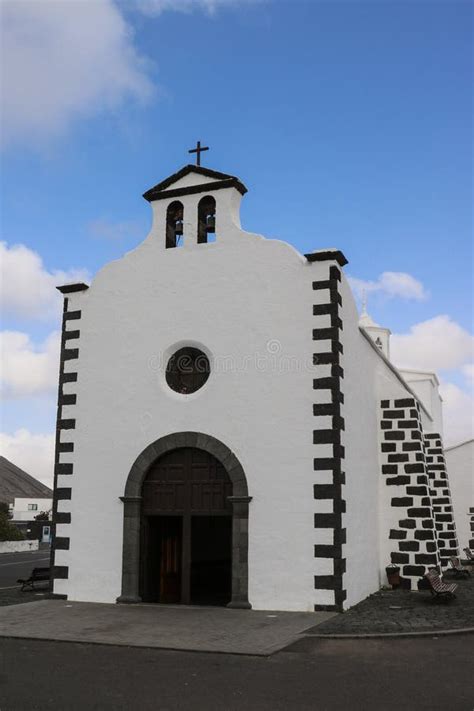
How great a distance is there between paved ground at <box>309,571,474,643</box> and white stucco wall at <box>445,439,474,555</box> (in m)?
13.7

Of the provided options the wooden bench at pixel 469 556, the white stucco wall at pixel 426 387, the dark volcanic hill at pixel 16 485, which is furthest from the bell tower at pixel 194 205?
the dark volcanic hill at pixel 16 485

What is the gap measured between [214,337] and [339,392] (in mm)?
2750

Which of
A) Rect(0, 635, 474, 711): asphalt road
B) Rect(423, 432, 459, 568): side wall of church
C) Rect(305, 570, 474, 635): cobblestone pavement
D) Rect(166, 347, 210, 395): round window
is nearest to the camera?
Rect(0, 635, 474, 711): asphalt road

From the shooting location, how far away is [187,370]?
15.0m

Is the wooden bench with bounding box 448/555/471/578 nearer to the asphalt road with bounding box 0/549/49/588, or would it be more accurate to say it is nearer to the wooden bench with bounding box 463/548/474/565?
the wooden bench with bounding box 463/548/474/565

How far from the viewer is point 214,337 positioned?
48.2 feet

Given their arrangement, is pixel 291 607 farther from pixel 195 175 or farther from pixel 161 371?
pixel 195 175

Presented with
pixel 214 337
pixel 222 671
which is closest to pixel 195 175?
pixel 214 337

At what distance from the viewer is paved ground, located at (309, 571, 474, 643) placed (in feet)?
36.4

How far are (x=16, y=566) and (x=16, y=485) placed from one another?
4455cm

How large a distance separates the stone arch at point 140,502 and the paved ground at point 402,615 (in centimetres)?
202

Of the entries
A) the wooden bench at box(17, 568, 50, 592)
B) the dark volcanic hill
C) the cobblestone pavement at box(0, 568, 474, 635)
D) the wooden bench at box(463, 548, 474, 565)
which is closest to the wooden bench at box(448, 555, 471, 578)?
the cobblestone pavement at box(0, 568, 474, 635)

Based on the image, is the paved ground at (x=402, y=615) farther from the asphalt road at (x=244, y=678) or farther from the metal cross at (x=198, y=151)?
the metal cross at (x=198, y=151)

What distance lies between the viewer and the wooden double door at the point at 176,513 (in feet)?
46.5
